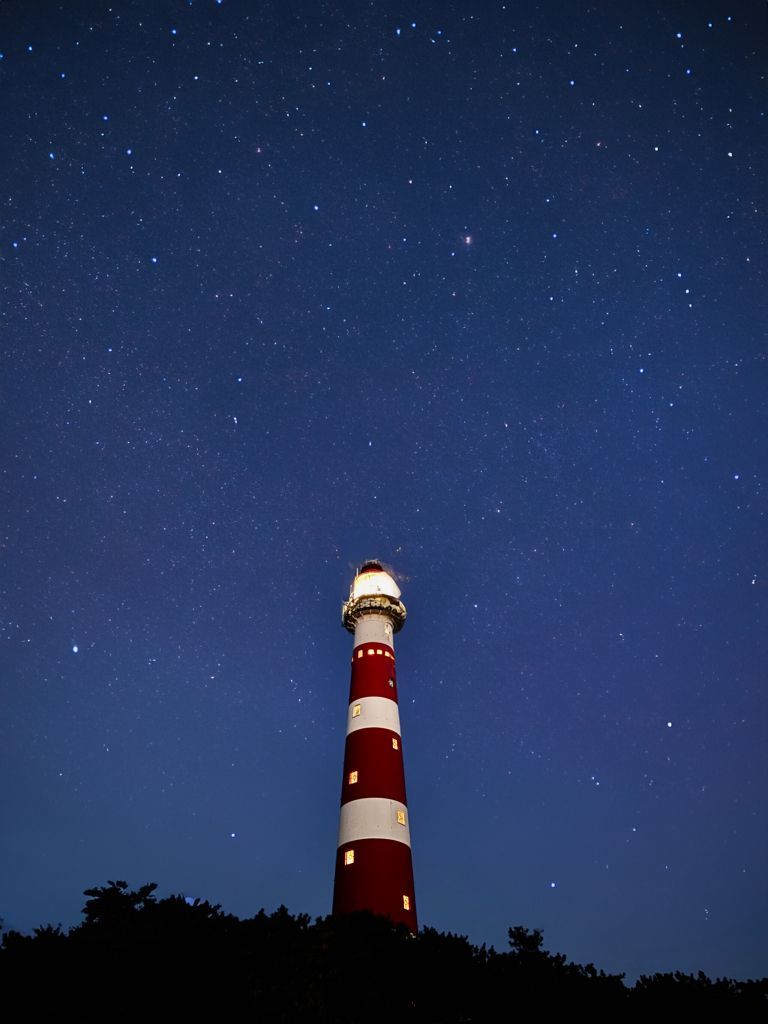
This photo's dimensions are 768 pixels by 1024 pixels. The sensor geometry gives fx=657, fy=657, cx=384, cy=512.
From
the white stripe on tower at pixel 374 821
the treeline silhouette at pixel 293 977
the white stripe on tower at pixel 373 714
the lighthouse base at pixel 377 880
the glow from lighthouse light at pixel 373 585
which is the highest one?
the glow from lighthouse light at pixel 373 585

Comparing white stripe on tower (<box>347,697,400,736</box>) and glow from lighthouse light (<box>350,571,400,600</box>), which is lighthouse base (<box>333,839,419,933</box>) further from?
glow from lighthouse light (<box>350,571,400,600</box>)

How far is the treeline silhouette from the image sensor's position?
11.5 m

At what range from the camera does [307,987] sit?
1198 centimetres

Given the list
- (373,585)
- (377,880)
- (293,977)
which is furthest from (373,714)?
(293,977)

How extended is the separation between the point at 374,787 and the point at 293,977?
15801 mm

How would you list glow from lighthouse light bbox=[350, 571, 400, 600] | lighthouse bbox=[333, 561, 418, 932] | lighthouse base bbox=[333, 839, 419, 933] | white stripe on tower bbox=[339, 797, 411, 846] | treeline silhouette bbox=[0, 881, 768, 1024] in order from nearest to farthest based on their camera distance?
treeline silhouette bbox=[0, 881, 768, 1024]
lighthouse base bbox=[333, 839, 419, 933]
lighthouse bbox=[333, 561, 418, 932]
white stripe on tower bbox=[339, 797, 411, 846]
glow from lighthouse light bbox=[350, 571, 400, 600]

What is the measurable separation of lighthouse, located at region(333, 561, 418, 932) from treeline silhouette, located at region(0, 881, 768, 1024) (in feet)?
23.3

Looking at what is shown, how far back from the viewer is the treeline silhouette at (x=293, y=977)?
1148 centimetres

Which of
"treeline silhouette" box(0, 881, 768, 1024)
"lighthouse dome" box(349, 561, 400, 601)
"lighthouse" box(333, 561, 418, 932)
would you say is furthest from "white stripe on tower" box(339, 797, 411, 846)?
"lighthouse dome" box(349, 561, 400, 601)

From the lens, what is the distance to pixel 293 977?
1220 cm

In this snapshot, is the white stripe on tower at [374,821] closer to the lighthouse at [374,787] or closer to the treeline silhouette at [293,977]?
the lighthouse at [374,787]

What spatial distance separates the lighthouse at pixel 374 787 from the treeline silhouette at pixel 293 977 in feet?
23.3

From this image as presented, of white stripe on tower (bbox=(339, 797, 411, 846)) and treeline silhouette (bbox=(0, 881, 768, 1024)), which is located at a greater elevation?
white stripe on tower (bbox=(339, 797, 411, 846))

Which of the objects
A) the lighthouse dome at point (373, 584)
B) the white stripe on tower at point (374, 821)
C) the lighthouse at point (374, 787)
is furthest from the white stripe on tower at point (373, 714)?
the lighthouse dome at point (373, 584)
